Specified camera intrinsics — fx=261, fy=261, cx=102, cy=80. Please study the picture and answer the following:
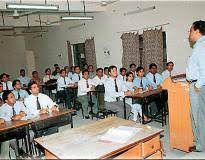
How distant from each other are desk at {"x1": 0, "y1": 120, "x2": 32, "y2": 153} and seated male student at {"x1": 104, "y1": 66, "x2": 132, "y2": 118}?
6.88ft

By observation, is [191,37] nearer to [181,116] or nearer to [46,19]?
[181,116]

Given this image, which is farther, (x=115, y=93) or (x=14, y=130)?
(x=115, y=93)

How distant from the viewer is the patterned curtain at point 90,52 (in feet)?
31.7

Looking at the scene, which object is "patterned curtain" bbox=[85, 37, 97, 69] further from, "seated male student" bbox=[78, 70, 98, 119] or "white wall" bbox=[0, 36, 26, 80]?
"white wall" bbox=[0, 36, 26, 80]

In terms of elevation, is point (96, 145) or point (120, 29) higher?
point (120, 29)

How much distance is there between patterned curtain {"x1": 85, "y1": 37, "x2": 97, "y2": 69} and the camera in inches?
380

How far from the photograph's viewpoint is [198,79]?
128 inches

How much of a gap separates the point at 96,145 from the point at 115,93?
3018mm

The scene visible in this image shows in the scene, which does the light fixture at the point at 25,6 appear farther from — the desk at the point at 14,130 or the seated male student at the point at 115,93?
the desk at the point at 14,130

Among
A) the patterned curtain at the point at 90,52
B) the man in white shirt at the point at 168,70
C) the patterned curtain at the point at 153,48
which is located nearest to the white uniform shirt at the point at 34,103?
the man in white shirt at the point at 168,70

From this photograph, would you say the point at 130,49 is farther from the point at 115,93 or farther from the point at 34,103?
the point at 34,103

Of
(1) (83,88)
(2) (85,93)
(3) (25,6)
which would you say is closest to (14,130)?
(3) (25,6)

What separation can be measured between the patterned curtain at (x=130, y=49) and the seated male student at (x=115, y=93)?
7.30ft

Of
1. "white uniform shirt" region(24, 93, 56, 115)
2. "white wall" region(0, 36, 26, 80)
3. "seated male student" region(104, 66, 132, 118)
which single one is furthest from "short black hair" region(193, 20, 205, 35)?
"white wall" region(0, 36, 26, 80)
